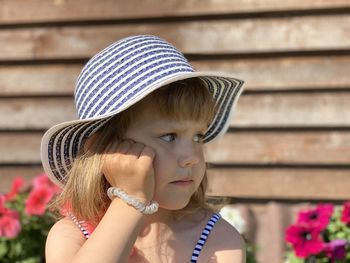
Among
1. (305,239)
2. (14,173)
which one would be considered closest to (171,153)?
(305,239)

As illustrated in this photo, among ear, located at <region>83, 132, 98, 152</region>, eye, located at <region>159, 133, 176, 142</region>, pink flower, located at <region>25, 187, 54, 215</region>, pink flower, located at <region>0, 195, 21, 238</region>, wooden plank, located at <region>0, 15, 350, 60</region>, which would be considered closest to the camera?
eye, located at <region>159, 133, 176, 142</region>

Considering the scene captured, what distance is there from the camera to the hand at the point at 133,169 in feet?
6.84

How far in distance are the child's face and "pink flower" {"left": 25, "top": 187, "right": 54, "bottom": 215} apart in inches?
70.0

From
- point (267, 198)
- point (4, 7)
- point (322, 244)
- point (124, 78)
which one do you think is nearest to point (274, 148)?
point (267, 198)

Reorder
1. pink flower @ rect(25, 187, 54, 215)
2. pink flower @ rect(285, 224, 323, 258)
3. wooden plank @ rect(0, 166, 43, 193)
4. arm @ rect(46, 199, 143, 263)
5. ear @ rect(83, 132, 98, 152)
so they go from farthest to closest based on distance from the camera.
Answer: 1. wooden plank @ rect(0, 166, 43, 193)
2. pink flower @ rect(25, 187, 54, 215)
3. pink flower @ rect(285, 224, 323, 258)
4. ear @ rect(83, 132, 98, 152)
5. arm @ rect(46, 199, 143, 263)

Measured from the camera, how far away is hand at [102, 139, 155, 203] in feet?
6.84

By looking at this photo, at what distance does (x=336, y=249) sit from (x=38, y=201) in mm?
1532

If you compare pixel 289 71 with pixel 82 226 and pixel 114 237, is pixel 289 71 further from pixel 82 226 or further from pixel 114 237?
pixel 114 237

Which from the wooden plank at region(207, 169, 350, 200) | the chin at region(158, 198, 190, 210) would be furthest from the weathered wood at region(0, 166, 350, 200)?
the chin at region(158, 198, 190, 210)

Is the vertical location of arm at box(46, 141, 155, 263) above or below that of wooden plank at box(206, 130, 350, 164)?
above

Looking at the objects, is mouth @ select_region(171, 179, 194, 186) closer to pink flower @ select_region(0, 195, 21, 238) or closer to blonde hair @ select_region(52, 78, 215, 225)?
blonde hair @ select_region(52, 78, 215, 225)

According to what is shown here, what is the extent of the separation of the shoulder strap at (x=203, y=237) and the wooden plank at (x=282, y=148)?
77.3 inches

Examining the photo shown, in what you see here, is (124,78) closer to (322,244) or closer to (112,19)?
(322,244)

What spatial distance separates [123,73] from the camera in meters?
2.17
